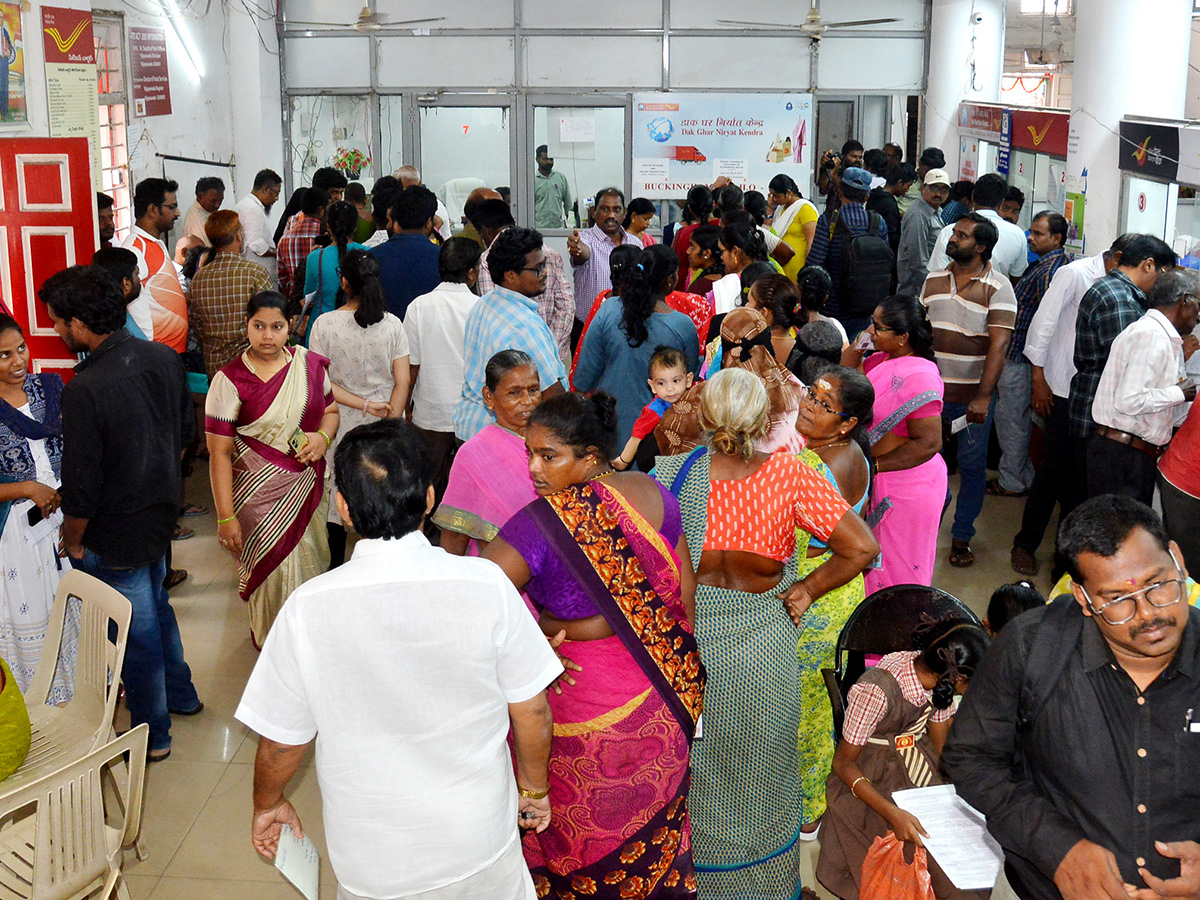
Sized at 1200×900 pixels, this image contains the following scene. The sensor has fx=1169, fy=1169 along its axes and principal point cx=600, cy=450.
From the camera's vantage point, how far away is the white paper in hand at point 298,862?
2.29 meters

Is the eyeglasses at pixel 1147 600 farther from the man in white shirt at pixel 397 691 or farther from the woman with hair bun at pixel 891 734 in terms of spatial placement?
the man in white shirt at pixel 397 691

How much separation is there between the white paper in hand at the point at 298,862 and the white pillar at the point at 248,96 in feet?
28.3

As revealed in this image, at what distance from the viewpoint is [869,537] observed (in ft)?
9.91

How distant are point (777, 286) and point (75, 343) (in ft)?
8.35

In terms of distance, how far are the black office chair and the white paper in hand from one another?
1.41 meters

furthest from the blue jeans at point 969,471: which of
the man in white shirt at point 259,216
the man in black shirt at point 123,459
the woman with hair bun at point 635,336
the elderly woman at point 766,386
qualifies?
the man in white shirt at point 259,216

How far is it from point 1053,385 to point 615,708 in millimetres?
3953

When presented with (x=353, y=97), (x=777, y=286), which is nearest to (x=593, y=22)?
(x=353, y=97)

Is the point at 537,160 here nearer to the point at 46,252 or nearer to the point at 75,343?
the point at 46,252

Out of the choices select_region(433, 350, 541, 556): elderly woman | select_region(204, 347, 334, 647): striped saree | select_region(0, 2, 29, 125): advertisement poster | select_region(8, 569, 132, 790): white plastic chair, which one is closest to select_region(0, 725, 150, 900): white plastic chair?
select_region(8, 569, 132, 790): white plastic chair

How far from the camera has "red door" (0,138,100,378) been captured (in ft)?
14.6

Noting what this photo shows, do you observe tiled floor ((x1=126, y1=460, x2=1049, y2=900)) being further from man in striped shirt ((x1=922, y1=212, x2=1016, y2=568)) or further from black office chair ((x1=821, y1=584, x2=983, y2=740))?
black office chair ((x1=821, y1=584, x2=983, y2=740))

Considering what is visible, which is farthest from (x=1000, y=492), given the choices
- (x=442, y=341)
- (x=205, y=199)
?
(x=205, y=199)

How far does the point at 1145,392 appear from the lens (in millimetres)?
4562
